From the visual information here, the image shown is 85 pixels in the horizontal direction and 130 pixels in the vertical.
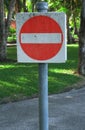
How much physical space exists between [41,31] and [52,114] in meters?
4.18

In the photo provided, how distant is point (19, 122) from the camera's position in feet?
23.3

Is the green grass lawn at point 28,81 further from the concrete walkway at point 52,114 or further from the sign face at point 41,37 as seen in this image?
the sign face at point 41,37

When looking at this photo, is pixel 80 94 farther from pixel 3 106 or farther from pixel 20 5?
pixel 20 5

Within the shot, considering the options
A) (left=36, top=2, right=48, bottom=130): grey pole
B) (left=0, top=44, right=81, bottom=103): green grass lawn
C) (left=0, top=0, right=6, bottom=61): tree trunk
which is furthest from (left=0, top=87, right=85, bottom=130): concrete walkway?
(left=0, top=0, right=6, bottom=61): tree trunk

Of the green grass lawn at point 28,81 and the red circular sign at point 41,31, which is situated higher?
the red circular sign at point 41,31

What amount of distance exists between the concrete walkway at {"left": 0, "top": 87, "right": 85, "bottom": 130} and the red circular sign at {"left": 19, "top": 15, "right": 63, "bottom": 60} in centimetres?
307

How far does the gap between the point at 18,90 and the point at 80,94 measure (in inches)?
57.0

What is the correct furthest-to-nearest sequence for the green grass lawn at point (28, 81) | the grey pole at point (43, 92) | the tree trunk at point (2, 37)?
the tree trunk at point (2, 37) → the green grass lawn at point (28, 81) → the grey pole at point (43, 92)

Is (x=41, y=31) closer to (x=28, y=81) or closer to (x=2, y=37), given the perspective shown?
(x=28, y=81)

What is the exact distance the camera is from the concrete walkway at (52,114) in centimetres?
685

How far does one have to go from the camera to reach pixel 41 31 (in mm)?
3781

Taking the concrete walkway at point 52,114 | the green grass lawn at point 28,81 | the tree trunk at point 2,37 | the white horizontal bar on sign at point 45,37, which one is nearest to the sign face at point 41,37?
the white horizontal bar on sign at point 45,37

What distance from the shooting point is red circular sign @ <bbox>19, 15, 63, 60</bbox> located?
376 centimetres

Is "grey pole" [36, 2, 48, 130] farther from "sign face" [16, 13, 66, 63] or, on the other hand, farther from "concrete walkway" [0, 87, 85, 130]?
"concrete walkway" [0, 87, 85, 130]
